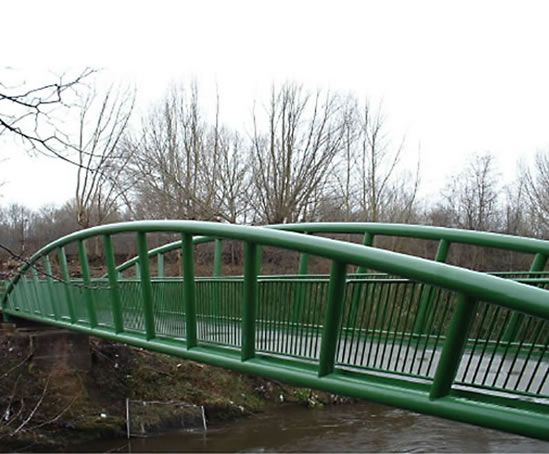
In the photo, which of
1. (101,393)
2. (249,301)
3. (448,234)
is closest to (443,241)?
(448,234)

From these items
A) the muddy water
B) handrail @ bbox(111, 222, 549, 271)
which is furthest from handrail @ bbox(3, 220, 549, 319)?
the muddy water

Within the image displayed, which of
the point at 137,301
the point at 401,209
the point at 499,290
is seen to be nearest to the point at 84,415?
the point at 137,301

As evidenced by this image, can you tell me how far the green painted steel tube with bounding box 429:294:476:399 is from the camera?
3469 millimetres

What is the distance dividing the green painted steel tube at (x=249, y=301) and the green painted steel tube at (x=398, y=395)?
4.5 inches

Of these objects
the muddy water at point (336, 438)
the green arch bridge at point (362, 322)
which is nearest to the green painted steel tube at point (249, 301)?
the green arch bridge at point (362, 322)

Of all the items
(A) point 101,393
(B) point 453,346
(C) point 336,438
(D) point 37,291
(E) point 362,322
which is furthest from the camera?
(A) point 101,393

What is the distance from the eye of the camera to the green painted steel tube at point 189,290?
6.20 meters

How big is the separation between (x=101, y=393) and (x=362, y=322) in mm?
8886

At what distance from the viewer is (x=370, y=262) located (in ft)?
12.4

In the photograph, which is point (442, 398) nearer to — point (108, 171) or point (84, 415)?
point (108, 171)

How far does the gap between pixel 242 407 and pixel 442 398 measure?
402 inches

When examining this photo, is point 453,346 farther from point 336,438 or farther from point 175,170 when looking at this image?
point 175,170

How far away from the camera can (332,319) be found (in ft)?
14.7

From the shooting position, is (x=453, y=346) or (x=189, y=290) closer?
(x=453, y=346)
